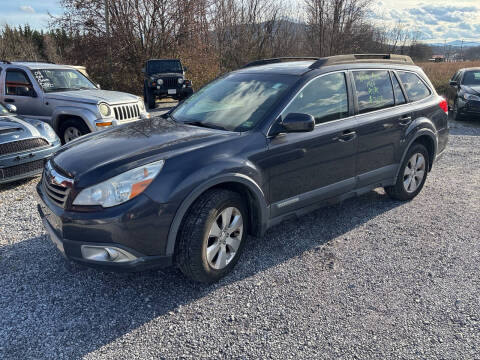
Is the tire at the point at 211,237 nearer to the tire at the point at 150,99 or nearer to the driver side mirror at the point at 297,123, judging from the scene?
the driver side mirror at the point at 297,123

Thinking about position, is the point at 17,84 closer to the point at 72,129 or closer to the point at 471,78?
the point at 72,129

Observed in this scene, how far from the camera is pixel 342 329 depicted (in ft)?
8.84

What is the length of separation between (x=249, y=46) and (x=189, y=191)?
→ 93.2ft

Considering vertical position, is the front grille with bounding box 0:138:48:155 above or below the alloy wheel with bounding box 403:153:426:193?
above

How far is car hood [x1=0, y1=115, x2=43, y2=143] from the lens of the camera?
17.9 ft

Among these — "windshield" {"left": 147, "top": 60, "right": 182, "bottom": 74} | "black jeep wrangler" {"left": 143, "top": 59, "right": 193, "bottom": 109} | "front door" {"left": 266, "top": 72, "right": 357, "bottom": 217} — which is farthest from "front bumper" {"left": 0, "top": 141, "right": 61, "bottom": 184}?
"windshield" {"left": 147, "top": 60, "right": 182, "bottom": 74}

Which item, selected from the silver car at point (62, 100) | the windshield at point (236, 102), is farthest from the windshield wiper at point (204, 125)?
the silver car at point (62, 100)

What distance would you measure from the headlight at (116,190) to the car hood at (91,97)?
15.6 ft

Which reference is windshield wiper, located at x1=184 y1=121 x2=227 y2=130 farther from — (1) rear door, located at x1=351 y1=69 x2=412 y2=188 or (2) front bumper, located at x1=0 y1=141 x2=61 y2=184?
(2) front bumper, located at x1=0 y1=141 x2=61 y2=184

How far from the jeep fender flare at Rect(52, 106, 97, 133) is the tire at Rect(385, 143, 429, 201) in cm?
502

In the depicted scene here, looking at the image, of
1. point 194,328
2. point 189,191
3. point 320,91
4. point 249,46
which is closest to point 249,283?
point 194,328

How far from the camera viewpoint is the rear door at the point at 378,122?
414 centimetres

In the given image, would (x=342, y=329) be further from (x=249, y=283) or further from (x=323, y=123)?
(x=323, y=123)

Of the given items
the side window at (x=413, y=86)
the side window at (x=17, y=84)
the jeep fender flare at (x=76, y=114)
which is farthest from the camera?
the side window at (x=17, y=84)
